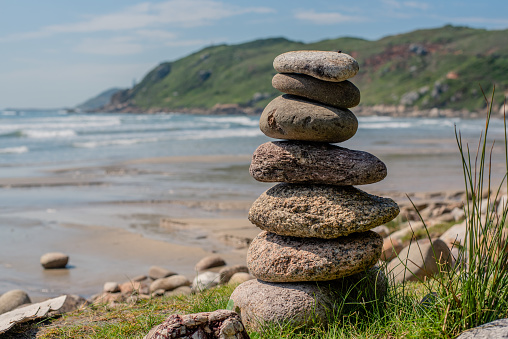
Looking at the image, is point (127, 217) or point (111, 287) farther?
point (127, 217)

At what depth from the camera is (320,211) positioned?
5031mm

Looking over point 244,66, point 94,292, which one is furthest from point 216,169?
point 244,66

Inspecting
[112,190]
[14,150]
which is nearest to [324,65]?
[112,190]

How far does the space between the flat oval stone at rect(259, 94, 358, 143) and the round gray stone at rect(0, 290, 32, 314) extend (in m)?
4.87

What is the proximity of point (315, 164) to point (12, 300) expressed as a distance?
17.3 feet

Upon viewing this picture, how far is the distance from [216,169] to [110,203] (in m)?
7.95

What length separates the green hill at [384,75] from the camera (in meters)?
113

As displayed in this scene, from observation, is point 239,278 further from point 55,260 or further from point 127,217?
point 127,217

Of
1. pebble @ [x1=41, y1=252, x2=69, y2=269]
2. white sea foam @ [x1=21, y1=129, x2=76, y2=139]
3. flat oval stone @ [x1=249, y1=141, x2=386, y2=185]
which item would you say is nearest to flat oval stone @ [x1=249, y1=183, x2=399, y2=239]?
flat oval stone @ [x1=249, y1=141, x2=386, y2=185]

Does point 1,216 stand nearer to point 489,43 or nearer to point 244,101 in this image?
point 244,101

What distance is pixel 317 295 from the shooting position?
5008 millimetres

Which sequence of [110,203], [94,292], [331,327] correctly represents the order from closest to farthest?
[331,327], [94,292], [110,203]

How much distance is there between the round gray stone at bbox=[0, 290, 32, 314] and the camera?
24.8 ft

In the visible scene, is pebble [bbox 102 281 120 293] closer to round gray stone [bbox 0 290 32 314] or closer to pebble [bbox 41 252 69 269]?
round gray stone [bbox 0 290 32 314]
